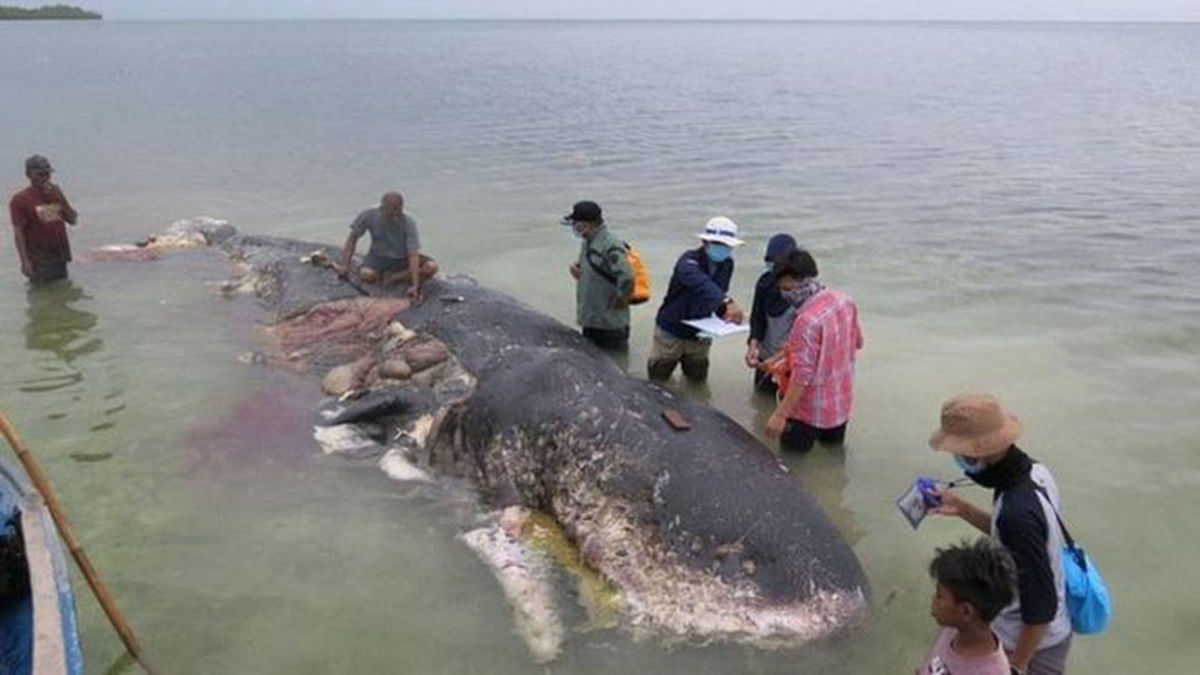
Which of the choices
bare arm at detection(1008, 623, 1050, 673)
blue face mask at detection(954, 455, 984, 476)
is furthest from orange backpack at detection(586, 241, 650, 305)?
bare arm at detection(1008, 623, 1050, 673)

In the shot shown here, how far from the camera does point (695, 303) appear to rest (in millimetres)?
9336

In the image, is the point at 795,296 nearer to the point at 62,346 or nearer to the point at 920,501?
the point at 920,501

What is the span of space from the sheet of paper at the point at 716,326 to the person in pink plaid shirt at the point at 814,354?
68 centimetres

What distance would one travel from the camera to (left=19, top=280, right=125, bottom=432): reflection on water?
32.7 feet

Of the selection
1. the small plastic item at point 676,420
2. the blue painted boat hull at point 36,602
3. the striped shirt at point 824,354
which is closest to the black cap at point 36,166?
the blue painted boat hull at point 36,602

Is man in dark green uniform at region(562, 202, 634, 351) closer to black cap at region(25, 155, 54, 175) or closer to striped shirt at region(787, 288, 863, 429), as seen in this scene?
striped shirt at region(787, 288, 863, 429)

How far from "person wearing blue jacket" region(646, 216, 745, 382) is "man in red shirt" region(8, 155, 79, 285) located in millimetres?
8929

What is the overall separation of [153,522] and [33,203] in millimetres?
7869

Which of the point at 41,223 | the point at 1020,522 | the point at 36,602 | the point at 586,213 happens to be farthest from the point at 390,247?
the point at 1020,522

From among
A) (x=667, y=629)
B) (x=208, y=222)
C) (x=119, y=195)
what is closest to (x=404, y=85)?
(x=119, y=195)

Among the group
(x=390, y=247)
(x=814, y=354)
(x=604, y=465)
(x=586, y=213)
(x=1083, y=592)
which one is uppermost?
(x=586, y=213)

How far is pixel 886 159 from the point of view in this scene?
27328 millimetres

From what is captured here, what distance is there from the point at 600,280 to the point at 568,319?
3275 millimetres

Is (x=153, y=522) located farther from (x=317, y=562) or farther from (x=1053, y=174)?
(x=1053, y=174)
